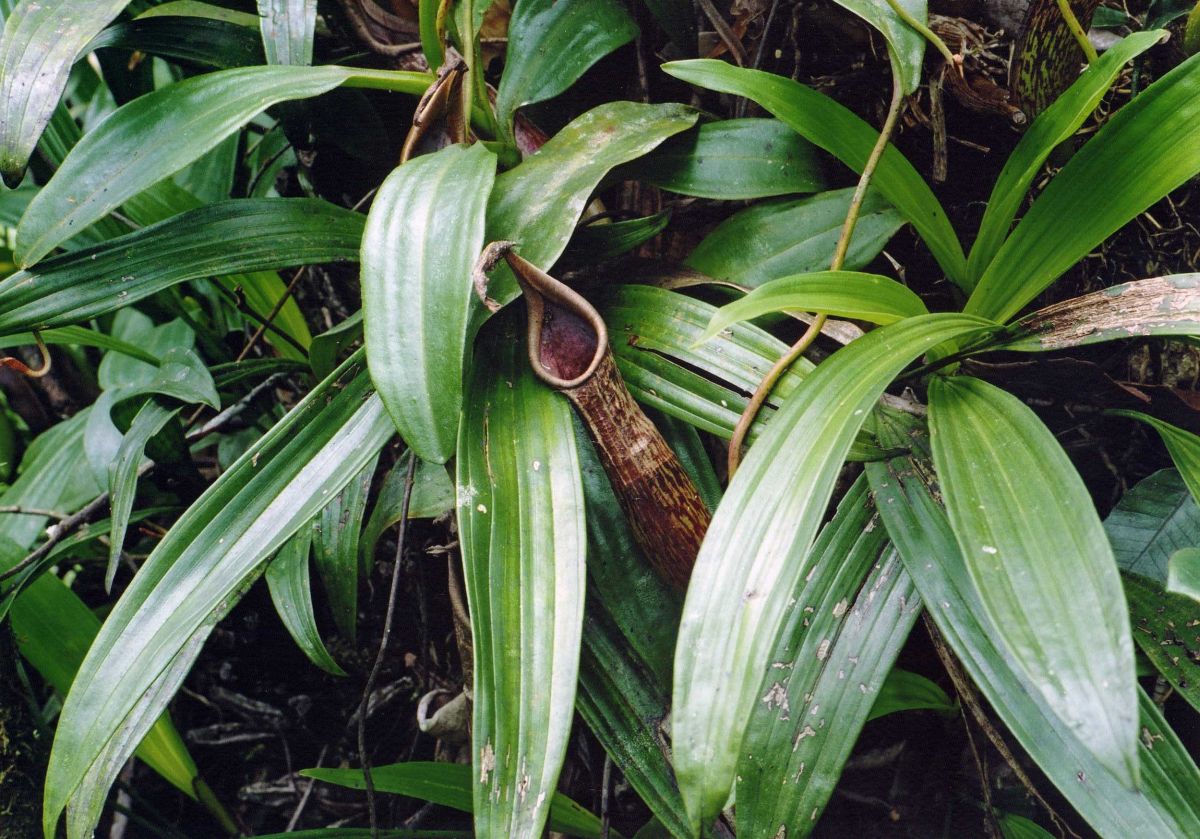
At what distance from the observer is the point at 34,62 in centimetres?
66

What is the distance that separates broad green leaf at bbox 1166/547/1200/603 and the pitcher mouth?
1.21 ft

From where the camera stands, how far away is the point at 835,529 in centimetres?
62

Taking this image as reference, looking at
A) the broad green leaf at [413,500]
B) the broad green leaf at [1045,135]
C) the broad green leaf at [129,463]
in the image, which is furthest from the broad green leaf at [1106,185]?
the broad green leaf at [129,463]

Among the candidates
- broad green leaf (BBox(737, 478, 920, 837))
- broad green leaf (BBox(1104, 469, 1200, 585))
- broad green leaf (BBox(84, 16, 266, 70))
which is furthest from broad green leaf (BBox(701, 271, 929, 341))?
broad green leaf (BBox(84, 16, 266, 70))

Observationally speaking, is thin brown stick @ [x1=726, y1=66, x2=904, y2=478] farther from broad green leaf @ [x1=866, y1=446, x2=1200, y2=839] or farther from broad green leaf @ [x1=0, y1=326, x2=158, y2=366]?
broad green leaf @ [x1=0, y1=326, x2=158, y2=366]

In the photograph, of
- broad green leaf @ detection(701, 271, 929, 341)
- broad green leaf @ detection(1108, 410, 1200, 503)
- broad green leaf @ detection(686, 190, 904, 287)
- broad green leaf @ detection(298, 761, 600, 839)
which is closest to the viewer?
broad green leaf @ detection(701, 271, 929, 341)

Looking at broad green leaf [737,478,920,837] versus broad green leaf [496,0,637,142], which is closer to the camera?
broad green leaf [737,478,920,837]

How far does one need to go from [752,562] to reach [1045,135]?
44cm

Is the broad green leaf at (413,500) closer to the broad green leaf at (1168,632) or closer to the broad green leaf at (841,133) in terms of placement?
the broad green leaf at (841,133)

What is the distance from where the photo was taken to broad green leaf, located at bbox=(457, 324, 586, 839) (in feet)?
1.61

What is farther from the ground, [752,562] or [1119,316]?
[1119,316]

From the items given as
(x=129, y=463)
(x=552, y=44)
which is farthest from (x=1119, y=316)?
(x=129, y=463)

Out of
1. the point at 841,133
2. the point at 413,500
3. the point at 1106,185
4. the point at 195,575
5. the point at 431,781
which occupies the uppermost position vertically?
the point at 841,133

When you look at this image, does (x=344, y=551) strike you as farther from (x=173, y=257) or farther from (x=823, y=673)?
(x=823, y=673)
